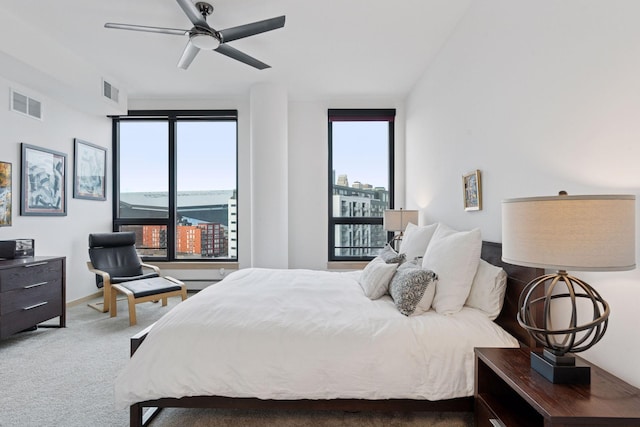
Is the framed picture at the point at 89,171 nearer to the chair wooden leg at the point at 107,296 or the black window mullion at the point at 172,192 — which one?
the black window mullion at the point at 172,192

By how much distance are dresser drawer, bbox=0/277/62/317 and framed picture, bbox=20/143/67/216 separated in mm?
918

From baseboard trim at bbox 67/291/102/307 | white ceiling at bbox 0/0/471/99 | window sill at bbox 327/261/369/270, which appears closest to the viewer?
white ceiling at bbox 0/0/471/99

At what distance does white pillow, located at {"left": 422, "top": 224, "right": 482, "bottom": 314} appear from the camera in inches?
73.2

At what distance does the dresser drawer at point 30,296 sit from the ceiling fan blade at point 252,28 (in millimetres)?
2801

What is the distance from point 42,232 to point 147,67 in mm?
2225

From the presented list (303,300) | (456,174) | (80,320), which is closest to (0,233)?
(80,320)

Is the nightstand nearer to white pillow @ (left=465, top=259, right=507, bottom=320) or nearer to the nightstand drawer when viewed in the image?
the nightstand drawer

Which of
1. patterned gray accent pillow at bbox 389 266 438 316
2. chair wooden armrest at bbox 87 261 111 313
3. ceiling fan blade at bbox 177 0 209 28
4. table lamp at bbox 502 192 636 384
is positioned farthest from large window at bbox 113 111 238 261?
table lamp at bbox 502 192 636 384

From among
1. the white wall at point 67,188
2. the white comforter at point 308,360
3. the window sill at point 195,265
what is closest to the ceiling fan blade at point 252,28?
the white comforter at point 308,360

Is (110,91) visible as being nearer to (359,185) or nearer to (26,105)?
(26,105)

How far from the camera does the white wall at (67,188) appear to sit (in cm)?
333

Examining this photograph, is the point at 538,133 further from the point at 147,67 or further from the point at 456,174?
the point at 147,67

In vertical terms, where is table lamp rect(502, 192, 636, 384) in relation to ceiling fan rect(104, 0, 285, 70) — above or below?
below

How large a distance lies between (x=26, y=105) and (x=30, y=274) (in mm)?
1872
